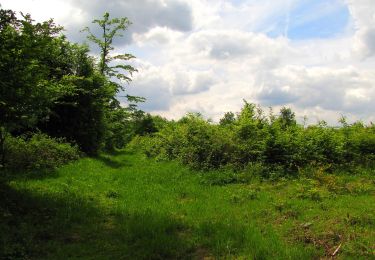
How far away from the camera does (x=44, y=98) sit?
13883 mm

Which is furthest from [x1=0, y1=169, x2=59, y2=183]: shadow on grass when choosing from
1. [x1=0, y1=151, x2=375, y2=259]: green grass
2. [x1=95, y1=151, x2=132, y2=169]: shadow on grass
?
[x1=95, y1=151, x2=132, y2=169]: shadow on grass

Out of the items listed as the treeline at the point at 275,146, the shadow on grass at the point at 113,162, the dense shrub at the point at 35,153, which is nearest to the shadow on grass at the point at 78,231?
the dense shrub at the point at 35,153

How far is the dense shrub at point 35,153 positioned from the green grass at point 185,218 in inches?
60.6

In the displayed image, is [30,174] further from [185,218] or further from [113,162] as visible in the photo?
[113,162]

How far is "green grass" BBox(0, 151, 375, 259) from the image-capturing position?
30.7 feet

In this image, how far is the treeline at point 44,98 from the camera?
489 inches

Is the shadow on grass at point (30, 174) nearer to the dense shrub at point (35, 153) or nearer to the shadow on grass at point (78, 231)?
the dense shrub at point (35, 153)

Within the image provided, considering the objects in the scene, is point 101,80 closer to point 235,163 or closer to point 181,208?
point 235,163

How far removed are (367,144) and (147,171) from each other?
10.8 meters

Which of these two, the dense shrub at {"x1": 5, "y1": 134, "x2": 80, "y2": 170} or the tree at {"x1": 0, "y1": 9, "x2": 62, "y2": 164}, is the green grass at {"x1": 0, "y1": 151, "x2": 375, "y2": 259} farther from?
the tree at {"x1": 0, "y1": 9, "x2": 62, "y2": 164}

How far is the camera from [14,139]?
20.3 meters

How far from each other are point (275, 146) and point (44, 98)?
10.4 meters

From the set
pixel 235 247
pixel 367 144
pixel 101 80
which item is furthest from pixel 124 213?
pixel 101 80

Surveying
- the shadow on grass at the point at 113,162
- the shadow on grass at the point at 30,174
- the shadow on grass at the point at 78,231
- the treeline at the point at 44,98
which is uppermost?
the treeline at the point at 44,98
